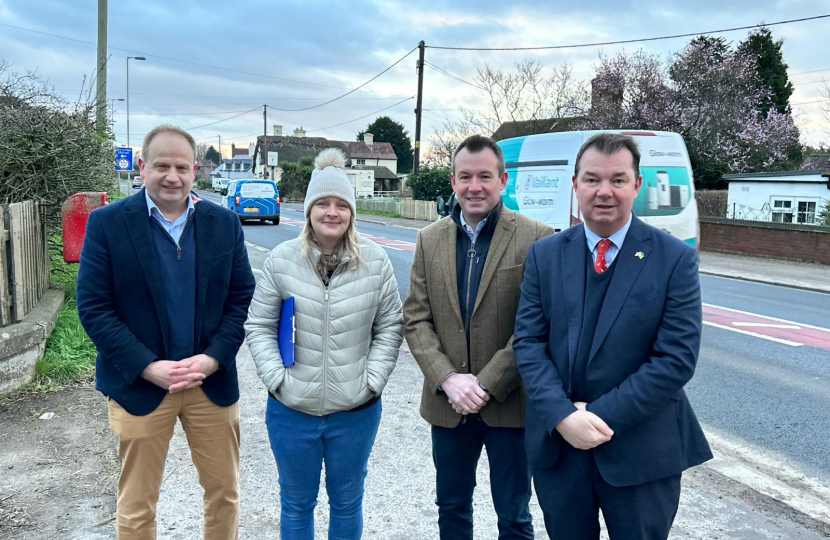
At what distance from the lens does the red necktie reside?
225 cm

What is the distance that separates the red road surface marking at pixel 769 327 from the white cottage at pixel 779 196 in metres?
12.6

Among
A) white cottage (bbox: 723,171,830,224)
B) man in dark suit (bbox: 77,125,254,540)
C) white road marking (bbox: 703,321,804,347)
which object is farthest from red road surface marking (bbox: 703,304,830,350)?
white cottage (bbox: 723,171,830,224)

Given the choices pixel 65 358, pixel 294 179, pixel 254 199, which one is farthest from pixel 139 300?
pixel 294 179

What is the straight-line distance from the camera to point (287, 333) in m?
2.58

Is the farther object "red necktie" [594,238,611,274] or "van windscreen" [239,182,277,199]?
"van windscreen" [239,182,277,199]

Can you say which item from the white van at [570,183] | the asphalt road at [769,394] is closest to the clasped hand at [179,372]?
the asphalt road at [769,394]

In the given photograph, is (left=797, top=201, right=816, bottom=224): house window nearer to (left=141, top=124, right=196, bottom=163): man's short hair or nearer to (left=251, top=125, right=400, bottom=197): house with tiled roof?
(left=141, top=124, right=196, bottom=163): man's short hair

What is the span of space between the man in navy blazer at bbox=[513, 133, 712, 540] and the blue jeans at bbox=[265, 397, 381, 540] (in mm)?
749

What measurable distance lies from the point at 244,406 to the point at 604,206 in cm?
341

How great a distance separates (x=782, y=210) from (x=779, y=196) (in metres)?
0.52

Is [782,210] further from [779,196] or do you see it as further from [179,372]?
[179,372]

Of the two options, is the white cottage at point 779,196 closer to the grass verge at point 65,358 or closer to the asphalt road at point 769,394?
the asphalt road at point 769,394

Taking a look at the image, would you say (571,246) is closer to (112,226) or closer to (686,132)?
(112,226)

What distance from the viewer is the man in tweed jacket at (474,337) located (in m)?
2.59
